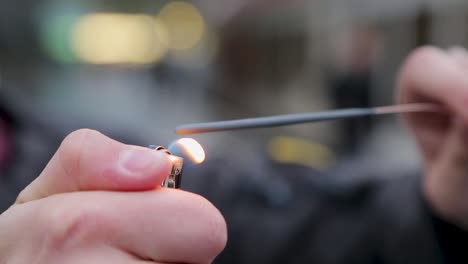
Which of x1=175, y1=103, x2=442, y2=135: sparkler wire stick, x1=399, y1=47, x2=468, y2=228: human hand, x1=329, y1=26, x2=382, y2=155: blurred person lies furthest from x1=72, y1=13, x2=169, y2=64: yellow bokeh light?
x1=175, y1=103, x2=442, y2=135: sparkler wire stick

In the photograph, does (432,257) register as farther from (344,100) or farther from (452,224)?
(344,100)

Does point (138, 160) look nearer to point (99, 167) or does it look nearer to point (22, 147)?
point (99, 167)

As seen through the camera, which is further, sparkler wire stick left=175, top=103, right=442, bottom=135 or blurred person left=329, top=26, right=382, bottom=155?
blurred person left=329, top=26, right=382, bottom=155

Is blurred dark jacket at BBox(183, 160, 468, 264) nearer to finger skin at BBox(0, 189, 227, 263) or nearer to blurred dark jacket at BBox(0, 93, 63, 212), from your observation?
blurred dark jacket at BBox(0, 93, 63, 212)

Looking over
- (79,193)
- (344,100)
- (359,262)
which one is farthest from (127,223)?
(344,100)

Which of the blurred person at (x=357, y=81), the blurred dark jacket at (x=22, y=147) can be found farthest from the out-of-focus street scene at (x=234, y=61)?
the blurred dark jacket at (x=22, y=147)

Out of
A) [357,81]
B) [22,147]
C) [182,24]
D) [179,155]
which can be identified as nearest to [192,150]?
[179,155]
